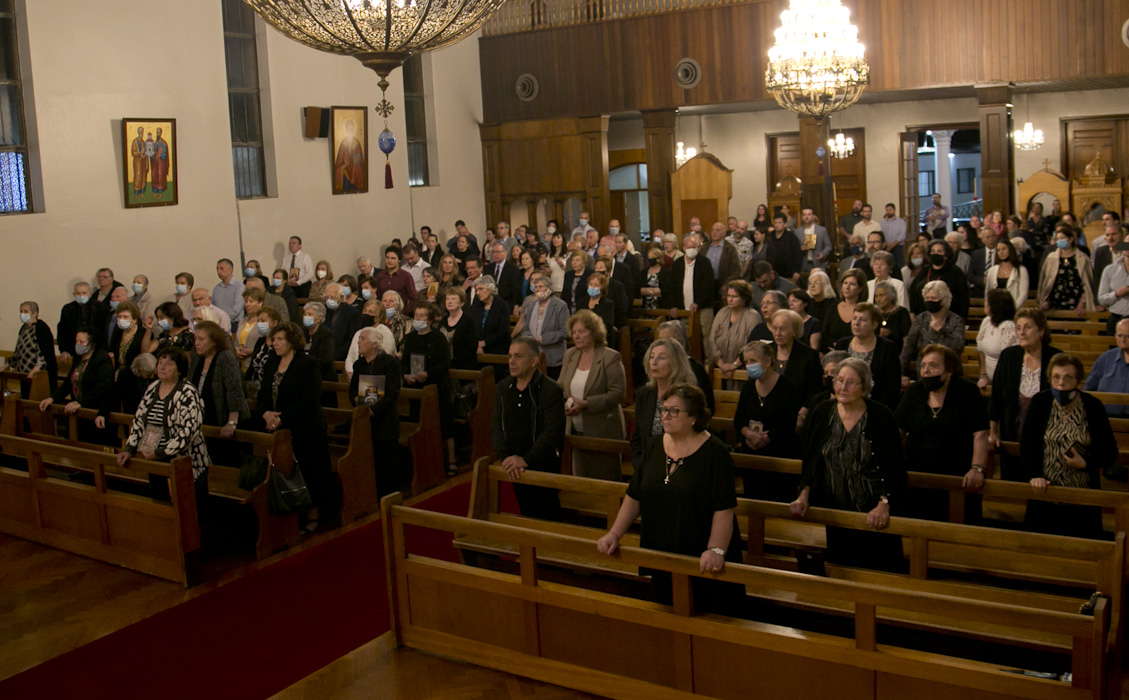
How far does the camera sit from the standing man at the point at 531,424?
225 inches

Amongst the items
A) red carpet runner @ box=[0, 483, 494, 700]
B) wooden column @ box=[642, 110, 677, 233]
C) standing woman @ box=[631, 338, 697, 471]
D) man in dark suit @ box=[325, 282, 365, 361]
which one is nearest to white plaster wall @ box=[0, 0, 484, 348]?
wooden column @ box=[642, 110, 677, 233]

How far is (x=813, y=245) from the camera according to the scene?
13.0 m

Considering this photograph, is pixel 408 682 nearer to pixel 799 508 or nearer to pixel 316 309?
pixel 799 508

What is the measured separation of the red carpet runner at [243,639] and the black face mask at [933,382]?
2.91m

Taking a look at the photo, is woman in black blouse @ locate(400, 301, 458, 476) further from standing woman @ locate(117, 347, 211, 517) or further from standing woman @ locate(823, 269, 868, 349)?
standing woman @ locate(823, 269, 868, 349)

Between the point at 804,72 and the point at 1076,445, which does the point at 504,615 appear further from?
the point at 804,72

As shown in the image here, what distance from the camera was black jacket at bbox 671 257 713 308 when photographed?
10.3 m

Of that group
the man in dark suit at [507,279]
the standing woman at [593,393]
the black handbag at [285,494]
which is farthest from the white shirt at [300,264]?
the standing woman at [593,393]

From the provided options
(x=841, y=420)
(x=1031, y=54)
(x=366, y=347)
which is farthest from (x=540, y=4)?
(x=841, y=420)

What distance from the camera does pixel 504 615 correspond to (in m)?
4.65

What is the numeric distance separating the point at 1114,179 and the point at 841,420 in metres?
14.9

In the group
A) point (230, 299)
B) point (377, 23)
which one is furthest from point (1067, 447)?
point (230, 299)

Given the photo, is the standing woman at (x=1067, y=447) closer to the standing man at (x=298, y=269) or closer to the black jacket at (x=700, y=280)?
the black jacket at (x=700, y=280)

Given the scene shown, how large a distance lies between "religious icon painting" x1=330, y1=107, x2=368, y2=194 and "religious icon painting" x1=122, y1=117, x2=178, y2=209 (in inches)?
109
